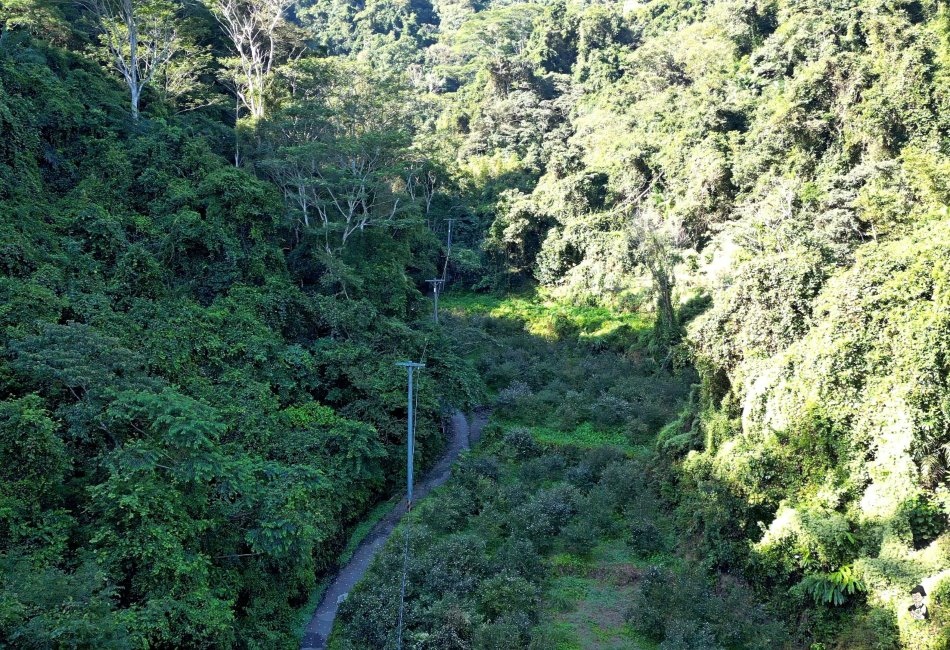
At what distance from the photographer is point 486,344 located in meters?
36.5

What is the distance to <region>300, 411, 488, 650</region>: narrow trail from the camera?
17172 mm

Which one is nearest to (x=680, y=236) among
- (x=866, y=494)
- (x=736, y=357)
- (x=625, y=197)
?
(x=625, y=197)

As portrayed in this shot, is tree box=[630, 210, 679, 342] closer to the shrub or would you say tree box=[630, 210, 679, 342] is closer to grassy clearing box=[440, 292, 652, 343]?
grassy clearing box=[440, 292, 652, 343]

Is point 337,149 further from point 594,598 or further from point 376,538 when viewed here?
point 594,598

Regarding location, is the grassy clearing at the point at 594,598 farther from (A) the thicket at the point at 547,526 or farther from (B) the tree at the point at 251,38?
(B) the tree at the point at 251,38

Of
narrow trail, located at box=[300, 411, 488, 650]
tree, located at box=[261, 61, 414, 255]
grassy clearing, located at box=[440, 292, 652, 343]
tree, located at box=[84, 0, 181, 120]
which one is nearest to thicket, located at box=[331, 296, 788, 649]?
grassy clearing, located at box=[440, 292, 652, 343]

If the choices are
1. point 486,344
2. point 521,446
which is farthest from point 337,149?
point 521,446

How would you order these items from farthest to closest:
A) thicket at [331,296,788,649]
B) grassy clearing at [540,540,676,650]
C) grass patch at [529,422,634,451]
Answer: grass patch at [529,422,634,451] → grassy clearing at [540,540,676,650] → thicket at [331,296,788,649]

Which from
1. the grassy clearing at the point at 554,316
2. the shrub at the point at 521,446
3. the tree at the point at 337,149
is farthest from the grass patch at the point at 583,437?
the tree at the point at 337,149

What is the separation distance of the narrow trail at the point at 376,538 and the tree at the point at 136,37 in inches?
725

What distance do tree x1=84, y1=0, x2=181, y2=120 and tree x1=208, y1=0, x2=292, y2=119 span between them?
12.7 feet

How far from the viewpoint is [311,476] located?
18.0 meters

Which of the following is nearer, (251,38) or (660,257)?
(660,257)

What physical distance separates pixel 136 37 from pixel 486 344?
20755 millimetres
